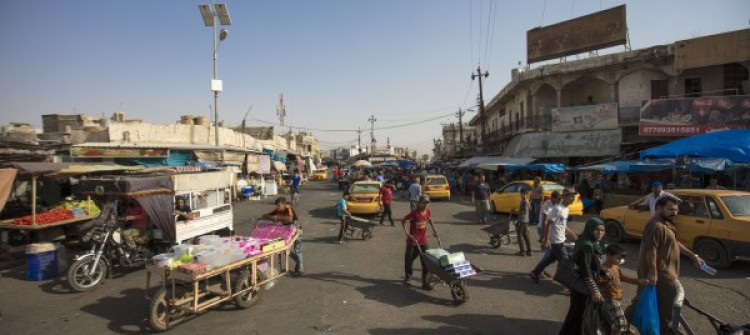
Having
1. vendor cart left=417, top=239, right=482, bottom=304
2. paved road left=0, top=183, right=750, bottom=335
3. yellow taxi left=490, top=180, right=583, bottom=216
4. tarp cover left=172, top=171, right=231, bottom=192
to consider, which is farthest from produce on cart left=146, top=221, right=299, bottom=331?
yellow taxi left=490, top=180, right=583, bottom=216

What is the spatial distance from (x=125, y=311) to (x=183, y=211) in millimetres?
3340

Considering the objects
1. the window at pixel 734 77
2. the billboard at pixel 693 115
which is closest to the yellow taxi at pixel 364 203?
the billboard at pixel 693 115

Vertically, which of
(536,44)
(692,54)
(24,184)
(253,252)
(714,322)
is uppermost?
(536,44)

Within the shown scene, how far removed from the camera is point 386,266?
838 cm

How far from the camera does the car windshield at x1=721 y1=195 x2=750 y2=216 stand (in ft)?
25.2

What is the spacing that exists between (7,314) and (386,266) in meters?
6.21

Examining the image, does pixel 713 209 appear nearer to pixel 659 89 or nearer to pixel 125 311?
pixel 125 311

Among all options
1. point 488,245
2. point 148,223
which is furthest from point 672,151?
point 148,223

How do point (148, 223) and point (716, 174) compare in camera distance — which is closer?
point (148, 223)

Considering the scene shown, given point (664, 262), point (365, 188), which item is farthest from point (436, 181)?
point (664, 262)

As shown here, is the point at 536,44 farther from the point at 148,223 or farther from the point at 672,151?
the point at 148,223

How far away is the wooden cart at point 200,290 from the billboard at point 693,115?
832 inches

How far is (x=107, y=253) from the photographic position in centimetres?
772

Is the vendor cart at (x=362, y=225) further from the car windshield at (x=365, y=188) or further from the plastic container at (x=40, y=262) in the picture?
the plastic container at (x=40, y=262)
